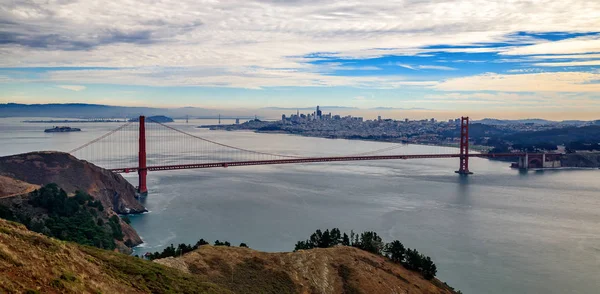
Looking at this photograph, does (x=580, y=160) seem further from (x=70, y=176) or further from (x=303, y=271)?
(x=70, y=176)

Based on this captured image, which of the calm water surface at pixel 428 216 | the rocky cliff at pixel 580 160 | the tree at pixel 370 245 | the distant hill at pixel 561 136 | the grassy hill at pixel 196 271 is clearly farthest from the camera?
the distant hill at pixel 561 136

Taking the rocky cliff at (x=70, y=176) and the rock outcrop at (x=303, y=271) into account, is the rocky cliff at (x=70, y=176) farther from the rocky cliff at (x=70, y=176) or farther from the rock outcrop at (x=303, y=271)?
the rock outcrop at (x=303, y=271)

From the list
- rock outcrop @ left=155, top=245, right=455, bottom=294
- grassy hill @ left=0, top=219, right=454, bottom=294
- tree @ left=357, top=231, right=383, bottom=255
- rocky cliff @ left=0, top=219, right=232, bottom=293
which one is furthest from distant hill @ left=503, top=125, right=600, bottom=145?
rocky cliff @ left=0, top=219, right=232, bottom=293

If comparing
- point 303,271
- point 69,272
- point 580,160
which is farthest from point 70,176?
point 580,160

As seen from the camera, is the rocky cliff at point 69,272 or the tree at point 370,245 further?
the tree at point 370,245

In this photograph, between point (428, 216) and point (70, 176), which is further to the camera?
point (428, 216)

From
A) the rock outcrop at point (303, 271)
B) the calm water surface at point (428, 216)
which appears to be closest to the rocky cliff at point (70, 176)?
the calm water surface at point (428, 216)
